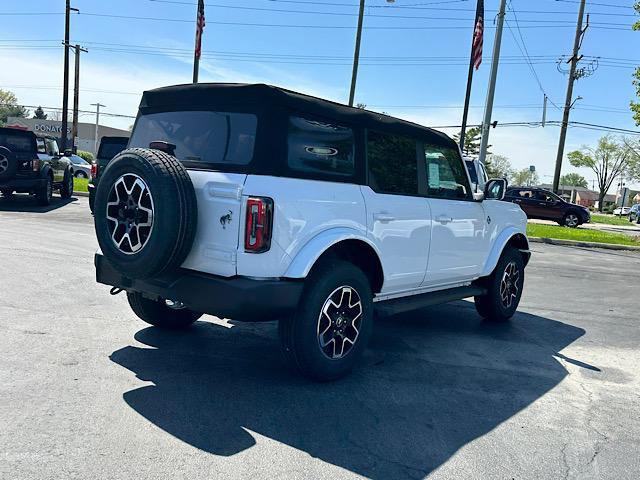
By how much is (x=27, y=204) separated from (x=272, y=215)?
14.4m

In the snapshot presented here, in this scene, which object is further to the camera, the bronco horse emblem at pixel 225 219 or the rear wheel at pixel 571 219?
the rear wheel at pixel 571 219

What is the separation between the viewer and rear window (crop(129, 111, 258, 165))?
12.3ft

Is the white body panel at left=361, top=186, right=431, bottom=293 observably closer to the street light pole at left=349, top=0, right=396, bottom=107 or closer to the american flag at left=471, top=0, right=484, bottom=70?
the american flag at left=471, top=0, right=484, bottom=70

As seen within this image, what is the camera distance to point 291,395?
3807 millimetres

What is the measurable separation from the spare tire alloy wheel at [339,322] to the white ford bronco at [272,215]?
0.01 m

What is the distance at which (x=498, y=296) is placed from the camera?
6219 millimetres

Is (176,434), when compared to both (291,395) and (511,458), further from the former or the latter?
(511,458)

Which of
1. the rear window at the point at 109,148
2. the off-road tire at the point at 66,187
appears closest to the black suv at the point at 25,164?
the off-road tire at the point at 66,187

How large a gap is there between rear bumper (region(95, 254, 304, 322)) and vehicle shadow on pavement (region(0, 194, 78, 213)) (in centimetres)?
1200

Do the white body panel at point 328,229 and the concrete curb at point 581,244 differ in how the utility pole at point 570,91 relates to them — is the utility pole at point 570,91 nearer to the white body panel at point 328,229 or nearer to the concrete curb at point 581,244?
the concrete curb at point 581,244

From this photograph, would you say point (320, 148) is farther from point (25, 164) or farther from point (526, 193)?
point (526, 193)

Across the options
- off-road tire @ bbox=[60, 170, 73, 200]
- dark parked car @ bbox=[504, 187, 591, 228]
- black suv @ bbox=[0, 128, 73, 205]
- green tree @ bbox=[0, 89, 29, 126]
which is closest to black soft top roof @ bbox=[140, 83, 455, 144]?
black suv @ bbox=[0, 128, 73, 205]

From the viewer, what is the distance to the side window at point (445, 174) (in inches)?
204

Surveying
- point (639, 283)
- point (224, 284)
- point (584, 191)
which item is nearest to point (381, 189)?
point (224, 284)
